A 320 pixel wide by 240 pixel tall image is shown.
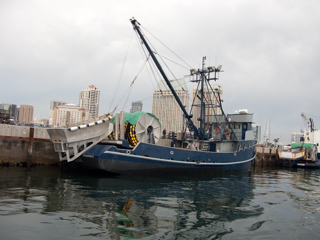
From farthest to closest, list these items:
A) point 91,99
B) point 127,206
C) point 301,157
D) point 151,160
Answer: point 91,99, point 301,157, point 151,160, point 127,206

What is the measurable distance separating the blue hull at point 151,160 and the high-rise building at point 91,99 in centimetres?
16507

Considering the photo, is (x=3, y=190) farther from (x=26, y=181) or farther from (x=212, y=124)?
(x=212, y=124)

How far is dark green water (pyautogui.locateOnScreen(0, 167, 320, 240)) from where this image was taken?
6969 mm

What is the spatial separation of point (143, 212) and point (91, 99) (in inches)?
7054

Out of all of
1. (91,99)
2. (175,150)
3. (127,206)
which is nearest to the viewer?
(127,206)

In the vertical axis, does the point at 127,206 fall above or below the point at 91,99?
below

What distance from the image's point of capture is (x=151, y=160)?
17422 mm

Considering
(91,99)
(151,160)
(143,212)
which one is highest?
(91,99)

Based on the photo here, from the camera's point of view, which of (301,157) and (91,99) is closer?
(301,157)

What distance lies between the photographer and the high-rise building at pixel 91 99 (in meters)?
180

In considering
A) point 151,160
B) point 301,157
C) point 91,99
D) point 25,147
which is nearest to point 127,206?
point 151,160

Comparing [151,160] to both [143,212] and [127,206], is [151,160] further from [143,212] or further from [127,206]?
[143,212]

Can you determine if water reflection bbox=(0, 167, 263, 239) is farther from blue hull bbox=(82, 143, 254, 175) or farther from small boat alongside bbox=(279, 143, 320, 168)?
small boat alongside bbox=(279, 143, 320, 168)

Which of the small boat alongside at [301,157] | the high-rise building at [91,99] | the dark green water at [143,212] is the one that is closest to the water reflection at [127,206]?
the dark green water at [143,212]
